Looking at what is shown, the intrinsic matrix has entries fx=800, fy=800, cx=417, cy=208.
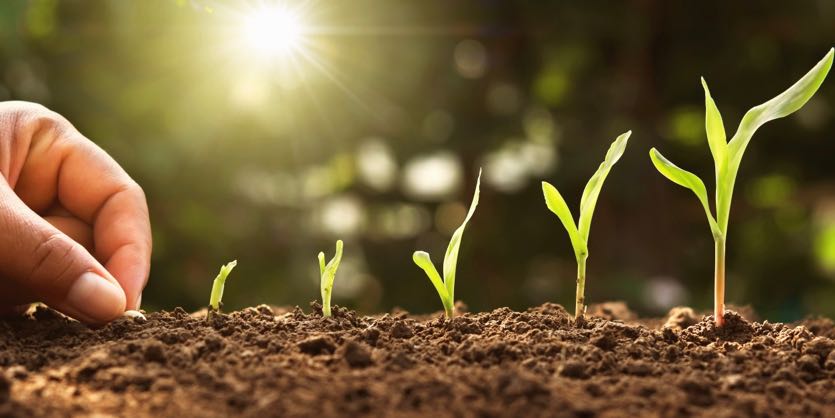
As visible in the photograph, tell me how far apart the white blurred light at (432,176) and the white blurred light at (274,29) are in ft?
3.27

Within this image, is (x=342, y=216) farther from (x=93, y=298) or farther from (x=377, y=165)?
(x=93, y=298)

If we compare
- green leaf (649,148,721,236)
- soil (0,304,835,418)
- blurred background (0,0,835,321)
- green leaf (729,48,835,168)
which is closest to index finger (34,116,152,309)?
soil (0,304,835,418)

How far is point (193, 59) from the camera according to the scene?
13.6ft

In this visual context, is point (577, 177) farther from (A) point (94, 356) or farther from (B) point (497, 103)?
(A) point (94, 356)

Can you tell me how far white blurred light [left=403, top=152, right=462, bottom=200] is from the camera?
4.55m

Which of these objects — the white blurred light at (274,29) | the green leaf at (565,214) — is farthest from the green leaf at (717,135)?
the white blurred light at (274,29)

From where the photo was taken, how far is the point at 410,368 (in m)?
1.25

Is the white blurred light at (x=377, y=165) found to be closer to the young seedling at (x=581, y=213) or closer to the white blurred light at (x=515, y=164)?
the white blurred light at (x=515, y=164)

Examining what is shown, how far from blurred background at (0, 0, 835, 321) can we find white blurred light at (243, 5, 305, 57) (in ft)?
0.11

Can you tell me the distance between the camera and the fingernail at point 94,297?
1.52 meters

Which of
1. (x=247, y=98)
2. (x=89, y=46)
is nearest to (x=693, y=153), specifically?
Answer: (x=247, y=98)

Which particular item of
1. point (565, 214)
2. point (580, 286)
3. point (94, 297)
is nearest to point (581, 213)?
point (565, 214)

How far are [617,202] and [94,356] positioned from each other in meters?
3.66

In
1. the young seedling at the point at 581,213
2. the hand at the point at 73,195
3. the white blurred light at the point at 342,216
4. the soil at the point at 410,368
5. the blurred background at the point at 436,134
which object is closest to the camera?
the soil at the point at 410,368
